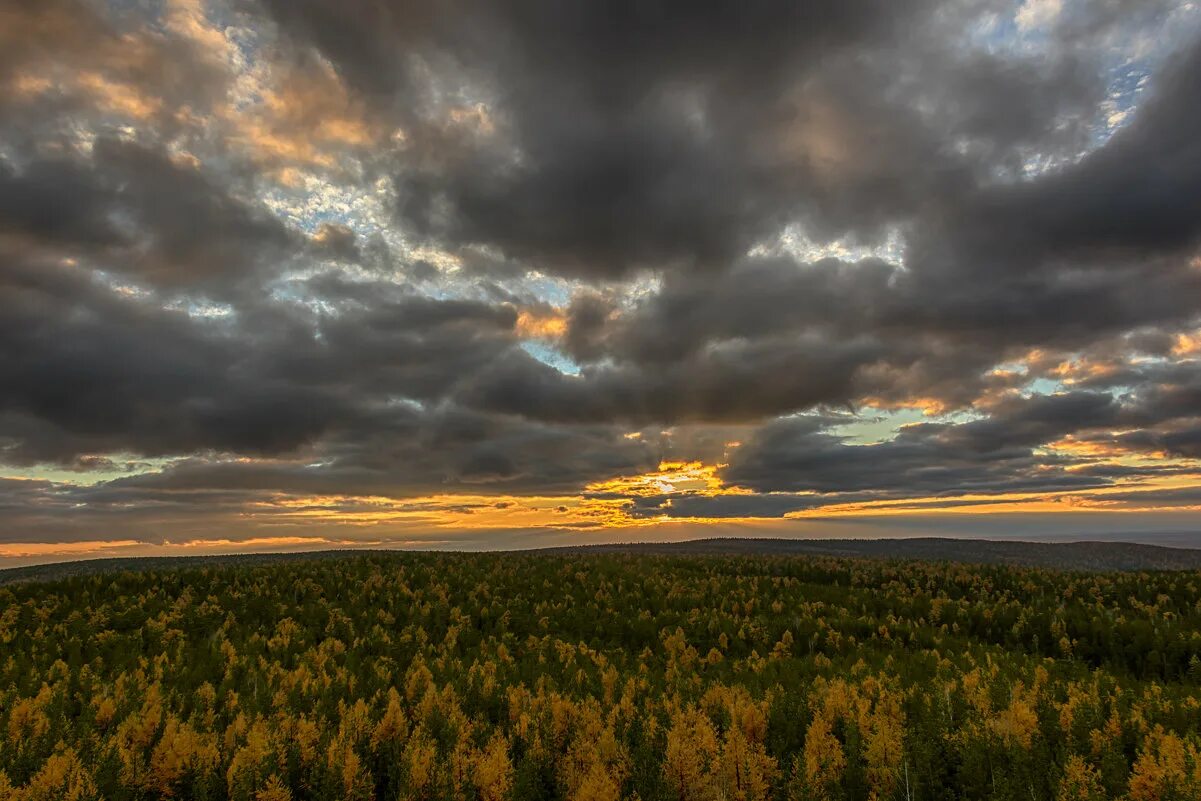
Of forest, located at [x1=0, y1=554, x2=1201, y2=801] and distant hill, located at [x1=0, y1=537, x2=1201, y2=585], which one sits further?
distant hill, located at [x1=0, y1=537, x2=1201, y2=585]

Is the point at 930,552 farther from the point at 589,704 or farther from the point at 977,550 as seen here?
the point at 589,704

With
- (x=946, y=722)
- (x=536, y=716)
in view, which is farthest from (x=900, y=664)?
(x=536, y=716)

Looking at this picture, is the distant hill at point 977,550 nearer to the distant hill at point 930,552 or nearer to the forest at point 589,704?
the distant hill at point 930,552

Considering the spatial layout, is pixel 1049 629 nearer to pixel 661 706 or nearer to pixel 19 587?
pixel 661 706

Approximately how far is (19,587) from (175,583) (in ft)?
12.9

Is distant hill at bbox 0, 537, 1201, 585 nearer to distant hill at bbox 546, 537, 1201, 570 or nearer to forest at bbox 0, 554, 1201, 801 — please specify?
distant hill at bbox 546, 537, 1201, 570

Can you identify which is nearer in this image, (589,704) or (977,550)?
(589,704)

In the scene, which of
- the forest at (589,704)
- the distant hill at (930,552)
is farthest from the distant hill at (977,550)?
the forest at (589,704)

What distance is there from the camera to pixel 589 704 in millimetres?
7152

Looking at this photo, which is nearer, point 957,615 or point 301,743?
point 301,743

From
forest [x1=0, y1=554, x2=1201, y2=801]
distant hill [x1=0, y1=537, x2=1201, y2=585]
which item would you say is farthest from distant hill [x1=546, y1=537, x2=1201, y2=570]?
forest [x1=0, y1=554, x2=1201, y2=801]

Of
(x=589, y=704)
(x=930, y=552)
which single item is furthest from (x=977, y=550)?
(x=589, y=704)

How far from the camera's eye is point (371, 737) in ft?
21.1

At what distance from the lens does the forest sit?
563 cm
